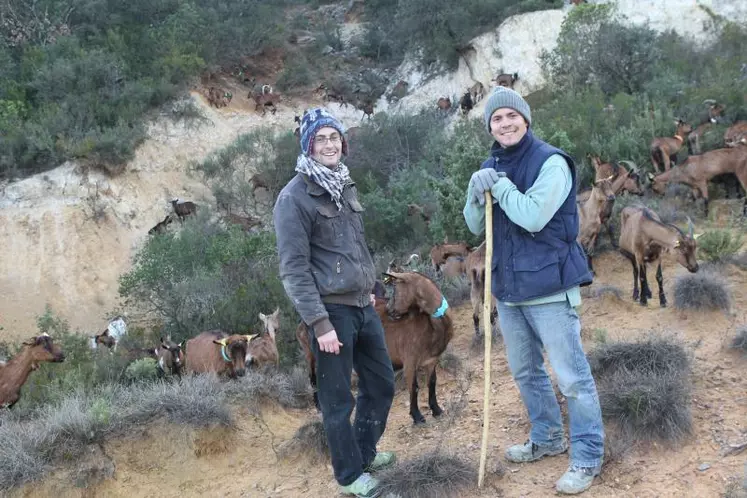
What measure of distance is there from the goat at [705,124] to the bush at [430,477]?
12.1 m

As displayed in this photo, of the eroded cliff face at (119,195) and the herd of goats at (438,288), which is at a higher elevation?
the eroded cliff face at (119,195)

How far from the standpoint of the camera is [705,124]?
14.5 meters

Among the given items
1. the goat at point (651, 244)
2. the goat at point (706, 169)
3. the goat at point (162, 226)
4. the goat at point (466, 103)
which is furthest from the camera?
the goat at point (466, 103)

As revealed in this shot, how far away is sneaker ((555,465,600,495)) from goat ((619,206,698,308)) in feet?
14.1

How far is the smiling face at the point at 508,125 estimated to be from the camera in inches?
142

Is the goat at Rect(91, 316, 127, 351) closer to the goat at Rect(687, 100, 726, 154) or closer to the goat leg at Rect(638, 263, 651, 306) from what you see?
the goat leg at Rect(638, 263, 651, 306)

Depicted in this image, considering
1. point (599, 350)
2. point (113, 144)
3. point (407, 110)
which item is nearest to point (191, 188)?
point (113, 144)

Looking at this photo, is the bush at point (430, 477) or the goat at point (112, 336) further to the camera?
the goat at point (112, 336)

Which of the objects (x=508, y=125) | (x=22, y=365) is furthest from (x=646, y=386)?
(x=22, y=365)

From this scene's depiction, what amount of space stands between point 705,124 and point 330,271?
13707mm

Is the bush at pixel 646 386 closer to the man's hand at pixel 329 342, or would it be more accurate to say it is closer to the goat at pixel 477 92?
the man's hand at pixel 329 342

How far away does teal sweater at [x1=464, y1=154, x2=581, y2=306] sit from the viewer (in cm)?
340

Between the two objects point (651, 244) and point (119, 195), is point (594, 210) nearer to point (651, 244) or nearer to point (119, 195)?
point (651, 244)

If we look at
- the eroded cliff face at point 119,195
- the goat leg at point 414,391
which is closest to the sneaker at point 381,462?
the goat leg at point 414,391
